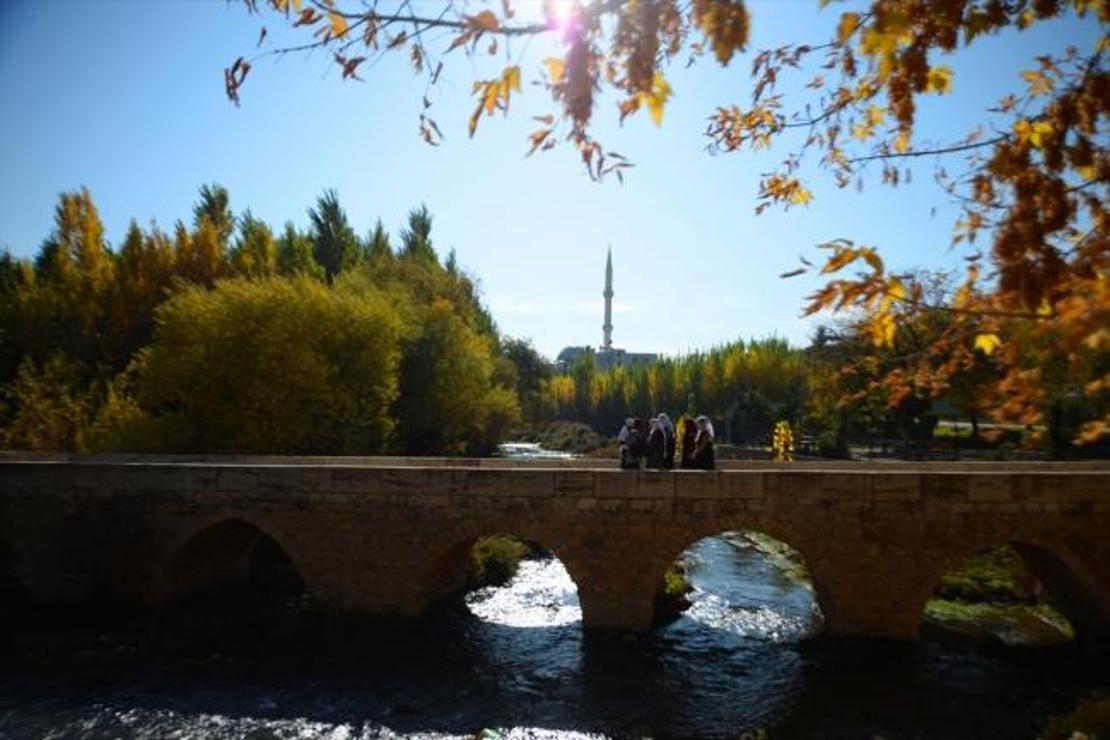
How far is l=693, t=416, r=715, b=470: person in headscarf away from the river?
11.0ft

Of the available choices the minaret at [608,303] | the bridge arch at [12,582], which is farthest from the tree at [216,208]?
the minaret at [608,303]

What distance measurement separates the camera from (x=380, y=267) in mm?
34406

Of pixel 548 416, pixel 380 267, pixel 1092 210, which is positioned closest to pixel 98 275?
pixel 380 267

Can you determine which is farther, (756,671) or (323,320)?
(323,320)

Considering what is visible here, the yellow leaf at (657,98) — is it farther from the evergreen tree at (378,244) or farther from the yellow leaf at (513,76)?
the evergreen tree at (378,244)

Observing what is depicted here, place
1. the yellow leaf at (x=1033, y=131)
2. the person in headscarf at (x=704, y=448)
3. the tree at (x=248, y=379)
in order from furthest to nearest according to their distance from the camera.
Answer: the tree at (x=248, y=379), the person in headscarf at (x=704, y=448), the yellow leaf at (x=1033, y=131)

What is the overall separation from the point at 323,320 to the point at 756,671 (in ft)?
53.8

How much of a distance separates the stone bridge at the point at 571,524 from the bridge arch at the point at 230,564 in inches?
3.7

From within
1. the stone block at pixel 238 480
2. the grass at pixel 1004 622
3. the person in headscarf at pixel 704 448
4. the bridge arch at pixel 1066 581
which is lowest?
the grass at pixel 1004 622

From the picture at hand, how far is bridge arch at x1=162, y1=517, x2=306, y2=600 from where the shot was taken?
48.5ft

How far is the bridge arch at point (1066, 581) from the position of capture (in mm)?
11914

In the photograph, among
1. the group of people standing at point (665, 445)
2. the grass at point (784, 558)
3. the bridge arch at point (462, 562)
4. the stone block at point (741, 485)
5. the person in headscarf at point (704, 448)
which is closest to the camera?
the stone block at point (741, 485)

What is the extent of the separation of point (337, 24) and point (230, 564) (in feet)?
53.1

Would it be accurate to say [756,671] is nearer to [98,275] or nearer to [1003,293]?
[1003,293]
